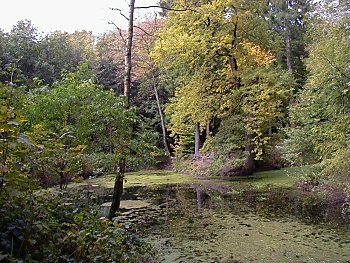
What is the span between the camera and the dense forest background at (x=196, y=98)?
18.6ft

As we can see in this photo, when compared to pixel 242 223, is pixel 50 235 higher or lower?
higher

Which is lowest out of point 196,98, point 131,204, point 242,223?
point 131,204

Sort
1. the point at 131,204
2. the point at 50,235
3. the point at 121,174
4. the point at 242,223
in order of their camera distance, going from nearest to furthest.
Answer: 1. the point at 50,235
2. the point at 121,174
3. the point at 242,223
4. the point at 131,204

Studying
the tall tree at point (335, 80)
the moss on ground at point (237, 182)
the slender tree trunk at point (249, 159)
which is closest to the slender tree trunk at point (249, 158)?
the slender tree trunk at point (249, 159)

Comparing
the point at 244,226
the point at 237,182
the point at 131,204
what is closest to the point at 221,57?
the point at 237,182

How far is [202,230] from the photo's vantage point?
7117mm

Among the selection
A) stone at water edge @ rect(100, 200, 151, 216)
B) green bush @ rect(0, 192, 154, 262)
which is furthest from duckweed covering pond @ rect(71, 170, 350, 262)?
green bush @ rect(0, 192, 154, 262)

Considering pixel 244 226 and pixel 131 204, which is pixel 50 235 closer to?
pixel 244 226

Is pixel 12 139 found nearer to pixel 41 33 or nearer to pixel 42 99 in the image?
pixel 42 99

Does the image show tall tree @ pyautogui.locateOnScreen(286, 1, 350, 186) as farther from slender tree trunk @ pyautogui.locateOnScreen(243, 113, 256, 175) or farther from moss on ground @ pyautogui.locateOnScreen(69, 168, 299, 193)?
slender tree trunk @ pyautogui.locateOnScreen(243, 113, 256, 175)

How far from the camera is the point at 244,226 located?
7.41 meters

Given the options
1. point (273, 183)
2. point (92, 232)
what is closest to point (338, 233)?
point (92, 232)

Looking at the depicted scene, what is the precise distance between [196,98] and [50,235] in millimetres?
12602

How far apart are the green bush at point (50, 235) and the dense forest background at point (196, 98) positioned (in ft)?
0.62
